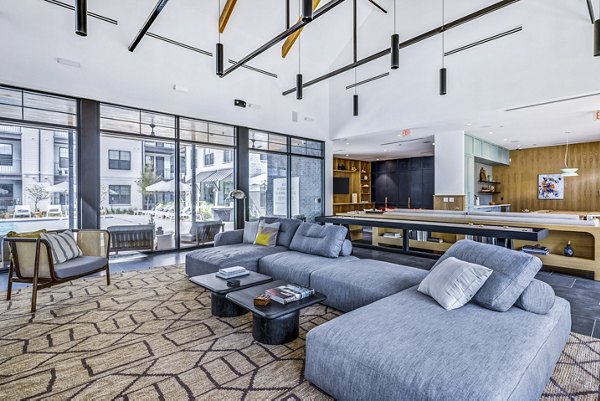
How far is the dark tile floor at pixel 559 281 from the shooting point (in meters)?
2.94

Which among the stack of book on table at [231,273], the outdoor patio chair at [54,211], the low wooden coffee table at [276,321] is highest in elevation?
the outdoor patio chair at [54,211]

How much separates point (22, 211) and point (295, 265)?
477 centimetres

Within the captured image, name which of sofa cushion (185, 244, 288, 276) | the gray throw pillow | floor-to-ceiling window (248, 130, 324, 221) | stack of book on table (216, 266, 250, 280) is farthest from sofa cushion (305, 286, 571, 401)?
floor-to-ceiling window (248, 130, 324, 221)

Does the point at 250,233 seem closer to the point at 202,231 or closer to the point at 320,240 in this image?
the point at 320,240

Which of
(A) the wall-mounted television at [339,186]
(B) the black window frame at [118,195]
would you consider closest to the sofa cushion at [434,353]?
(B) the black window frame at [118,195]

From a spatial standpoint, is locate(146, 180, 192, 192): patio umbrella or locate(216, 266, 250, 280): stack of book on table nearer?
locate(216, 266, 250, 280): stack of book on table

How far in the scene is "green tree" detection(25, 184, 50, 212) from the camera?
5066 mm

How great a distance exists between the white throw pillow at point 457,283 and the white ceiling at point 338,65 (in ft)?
15.4

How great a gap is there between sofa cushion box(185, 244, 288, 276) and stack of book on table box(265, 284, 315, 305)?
52.2 inches

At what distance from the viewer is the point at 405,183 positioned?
1269 centimetres

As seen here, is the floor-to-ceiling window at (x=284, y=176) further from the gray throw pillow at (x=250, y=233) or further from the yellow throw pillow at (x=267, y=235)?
the yellow throw pillow at (x=267, y=235)

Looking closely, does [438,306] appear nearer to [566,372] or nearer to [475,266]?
[475,266]

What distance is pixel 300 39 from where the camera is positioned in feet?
25.0

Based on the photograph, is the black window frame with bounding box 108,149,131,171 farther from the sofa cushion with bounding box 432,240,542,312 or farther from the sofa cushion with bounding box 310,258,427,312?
the sofa cushion with bounding box 432,240,542,312
